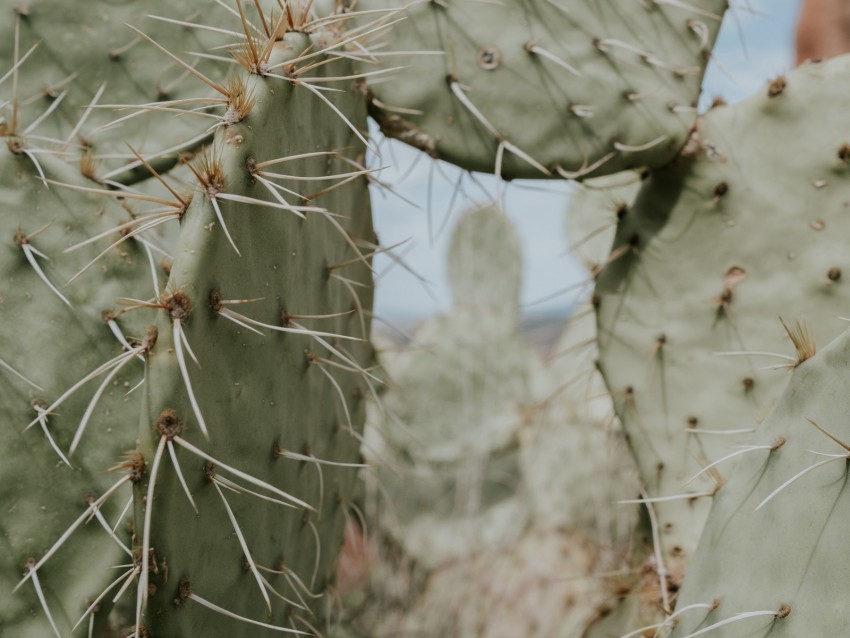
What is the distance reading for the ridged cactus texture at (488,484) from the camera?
2.52 metres

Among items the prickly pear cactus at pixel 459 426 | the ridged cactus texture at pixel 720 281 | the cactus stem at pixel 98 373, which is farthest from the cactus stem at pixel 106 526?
the prickly pear cactus at pixel 459 426

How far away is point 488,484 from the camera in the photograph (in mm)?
2979

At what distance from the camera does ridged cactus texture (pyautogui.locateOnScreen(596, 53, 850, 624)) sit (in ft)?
4.17

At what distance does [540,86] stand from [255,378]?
575 millimetres

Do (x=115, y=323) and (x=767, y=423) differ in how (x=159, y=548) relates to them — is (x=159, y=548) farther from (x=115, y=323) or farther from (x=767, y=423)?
(x=767, y=423)

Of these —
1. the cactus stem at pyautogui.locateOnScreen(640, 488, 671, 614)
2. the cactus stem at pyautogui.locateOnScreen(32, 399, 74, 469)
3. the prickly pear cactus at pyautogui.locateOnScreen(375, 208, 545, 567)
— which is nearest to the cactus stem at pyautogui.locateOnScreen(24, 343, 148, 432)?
the cactus stem at pyautogui.locateOnScreen(32, 399, 74, 469)

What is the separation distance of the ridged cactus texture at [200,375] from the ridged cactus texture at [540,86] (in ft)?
0.35

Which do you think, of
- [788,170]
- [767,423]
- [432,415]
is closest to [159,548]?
[767,423]

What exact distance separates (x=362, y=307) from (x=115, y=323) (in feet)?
1.07

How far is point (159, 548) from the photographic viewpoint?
875mm

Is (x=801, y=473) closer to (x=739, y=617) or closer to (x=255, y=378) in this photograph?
(x=739, y=617)

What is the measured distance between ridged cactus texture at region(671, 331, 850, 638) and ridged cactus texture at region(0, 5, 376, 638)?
1.40 feet

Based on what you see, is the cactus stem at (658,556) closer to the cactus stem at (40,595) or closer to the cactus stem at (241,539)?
the cactus stem at (241,539)

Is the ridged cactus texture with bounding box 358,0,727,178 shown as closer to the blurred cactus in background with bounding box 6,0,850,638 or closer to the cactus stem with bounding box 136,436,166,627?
the blurred cactus in background with bounding box 6,0,850,638
